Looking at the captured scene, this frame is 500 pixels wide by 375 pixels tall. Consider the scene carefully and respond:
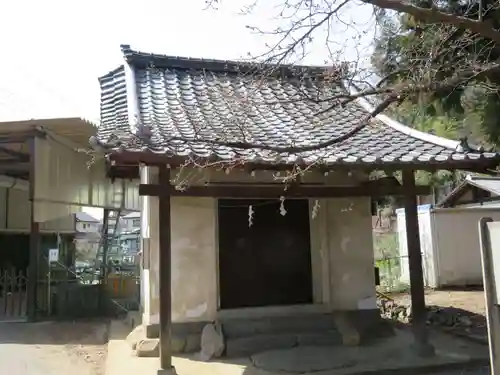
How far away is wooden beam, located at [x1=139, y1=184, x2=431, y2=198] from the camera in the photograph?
701 centimetres

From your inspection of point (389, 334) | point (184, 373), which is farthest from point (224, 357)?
point (389, 334)

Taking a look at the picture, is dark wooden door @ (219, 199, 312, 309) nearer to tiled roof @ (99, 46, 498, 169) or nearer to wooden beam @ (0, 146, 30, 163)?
tiled roof @ (99, 46, 498, 169)

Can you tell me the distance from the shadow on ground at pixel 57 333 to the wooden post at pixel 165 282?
3511mm

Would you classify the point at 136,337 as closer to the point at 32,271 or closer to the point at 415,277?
the point at 32,271

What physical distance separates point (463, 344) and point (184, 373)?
4932 millimetres

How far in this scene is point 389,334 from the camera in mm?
9328

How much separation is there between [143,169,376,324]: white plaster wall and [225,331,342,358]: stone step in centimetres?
73

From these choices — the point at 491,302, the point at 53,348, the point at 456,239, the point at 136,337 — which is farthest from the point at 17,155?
the point at 456,239

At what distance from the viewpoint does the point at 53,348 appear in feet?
30.5

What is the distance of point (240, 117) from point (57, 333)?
6297mm

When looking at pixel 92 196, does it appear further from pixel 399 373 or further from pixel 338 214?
pixel 399 373

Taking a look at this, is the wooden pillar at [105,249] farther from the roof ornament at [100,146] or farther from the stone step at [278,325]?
the roof ornament at [100,146]

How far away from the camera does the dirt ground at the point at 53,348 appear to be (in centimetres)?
800

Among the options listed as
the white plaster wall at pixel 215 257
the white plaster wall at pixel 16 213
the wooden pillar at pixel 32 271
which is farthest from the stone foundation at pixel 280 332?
the white plaster wall at pixel 16 213
